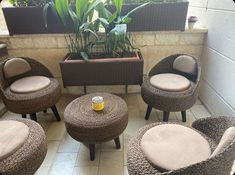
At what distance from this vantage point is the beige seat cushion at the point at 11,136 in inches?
44.3

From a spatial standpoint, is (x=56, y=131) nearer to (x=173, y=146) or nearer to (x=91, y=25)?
(x=91, y=25)

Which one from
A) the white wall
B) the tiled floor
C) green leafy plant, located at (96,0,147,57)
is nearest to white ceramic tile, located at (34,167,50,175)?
the tiled floor

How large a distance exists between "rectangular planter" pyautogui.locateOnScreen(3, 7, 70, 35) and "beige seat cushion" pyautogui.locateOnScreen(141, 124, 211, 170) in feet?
5.82

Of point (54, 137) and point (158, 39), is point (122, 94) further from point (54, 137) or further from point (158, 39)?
point (54, 137)

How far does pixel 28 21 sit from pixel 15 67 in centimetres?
62

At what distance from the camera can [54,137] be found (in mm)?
1908

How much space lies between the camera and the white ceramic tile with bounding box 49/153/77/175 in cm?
151

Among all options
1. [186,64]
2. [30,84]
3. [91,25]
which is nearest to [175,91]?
[186,64]

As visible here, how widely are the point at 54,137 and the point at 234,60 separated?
1.86m

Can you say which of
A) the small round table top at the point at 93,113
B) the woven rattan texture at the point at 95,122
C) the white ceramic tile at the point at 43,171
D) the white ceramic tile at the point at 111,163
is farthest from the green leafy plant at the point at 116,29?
the white ceramic tile at the point at 43,171

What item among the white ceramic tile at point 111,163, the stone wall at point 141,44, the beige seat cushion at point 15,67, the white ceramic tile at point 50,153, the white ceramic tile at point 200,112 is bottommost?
the white ceramic tile at point 50,153

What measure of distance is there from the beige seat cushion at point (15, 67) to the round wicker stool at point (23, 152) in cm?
83

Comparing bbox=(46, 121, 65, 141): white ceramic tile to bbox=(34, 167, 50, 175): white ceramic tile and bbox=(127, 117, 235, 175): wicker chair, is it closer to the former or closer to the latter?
bbox=(34, 167, 50, 175): white ceramic tile

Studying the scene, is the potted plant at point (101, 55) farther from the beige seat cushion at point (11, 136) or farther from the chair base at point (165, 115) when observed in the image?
the beige seat cushion at point (11, 136)
